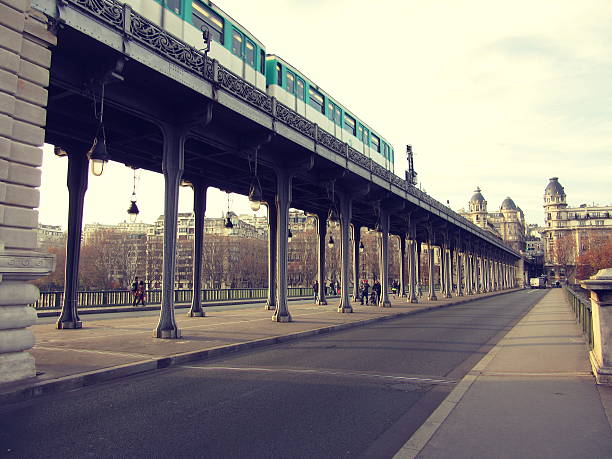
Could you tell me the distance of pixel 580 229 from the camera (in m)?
163

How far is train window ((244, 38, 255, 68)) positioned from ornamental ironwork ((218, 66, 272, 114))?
1.98 m

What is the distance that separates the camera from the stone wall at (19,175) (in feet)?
24.0

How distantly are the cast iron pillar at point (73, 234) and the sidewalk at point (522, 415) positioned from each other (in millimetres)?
12484

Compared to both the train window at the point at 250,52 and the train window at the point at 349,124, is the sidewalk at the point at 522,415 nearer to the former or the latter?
the train window at the point at 250,52

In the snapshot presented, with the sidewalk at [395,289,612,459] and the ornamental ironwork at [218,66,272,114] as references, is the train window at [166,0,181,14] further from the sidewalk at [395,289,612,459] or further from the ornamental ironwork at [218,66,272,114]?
the sidewalk at [395,289,612,459]

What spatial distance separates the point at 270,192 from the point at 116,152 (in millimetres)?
9341

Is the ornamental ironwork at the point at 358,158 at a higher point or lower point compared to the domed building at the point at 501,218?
lower

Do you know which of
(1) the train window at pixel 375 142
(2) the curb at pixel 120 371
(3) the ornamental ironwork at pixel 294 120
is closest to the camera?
(2) the curb at pixel 120 371

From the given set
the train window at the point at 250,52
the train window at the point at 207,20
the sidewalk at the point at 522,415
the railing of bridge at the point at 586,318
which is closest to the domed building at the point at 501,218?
the railing of bridge at the point at 586,318

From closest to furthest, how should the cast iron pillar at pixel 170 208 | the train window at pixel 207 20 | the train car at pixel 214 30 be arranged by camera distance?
the train car at pixel 214 30 < the cast iron pillar at pixel 170 208 < the train window at pixel 207 20

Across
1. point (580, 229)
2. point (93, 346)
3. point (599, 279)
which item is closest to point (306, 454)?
point (599, 279)

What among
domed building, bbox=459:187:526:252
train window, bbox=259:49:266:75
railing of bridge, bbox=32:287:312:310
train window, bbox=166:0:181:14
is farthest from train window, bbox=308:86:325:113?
domed building, bbox=459:187:526:252

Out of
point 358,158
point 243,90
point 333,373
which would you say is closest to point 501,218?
point 358,158

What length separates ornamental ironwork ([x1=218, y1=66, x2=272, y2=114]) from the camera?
13.4 metres
